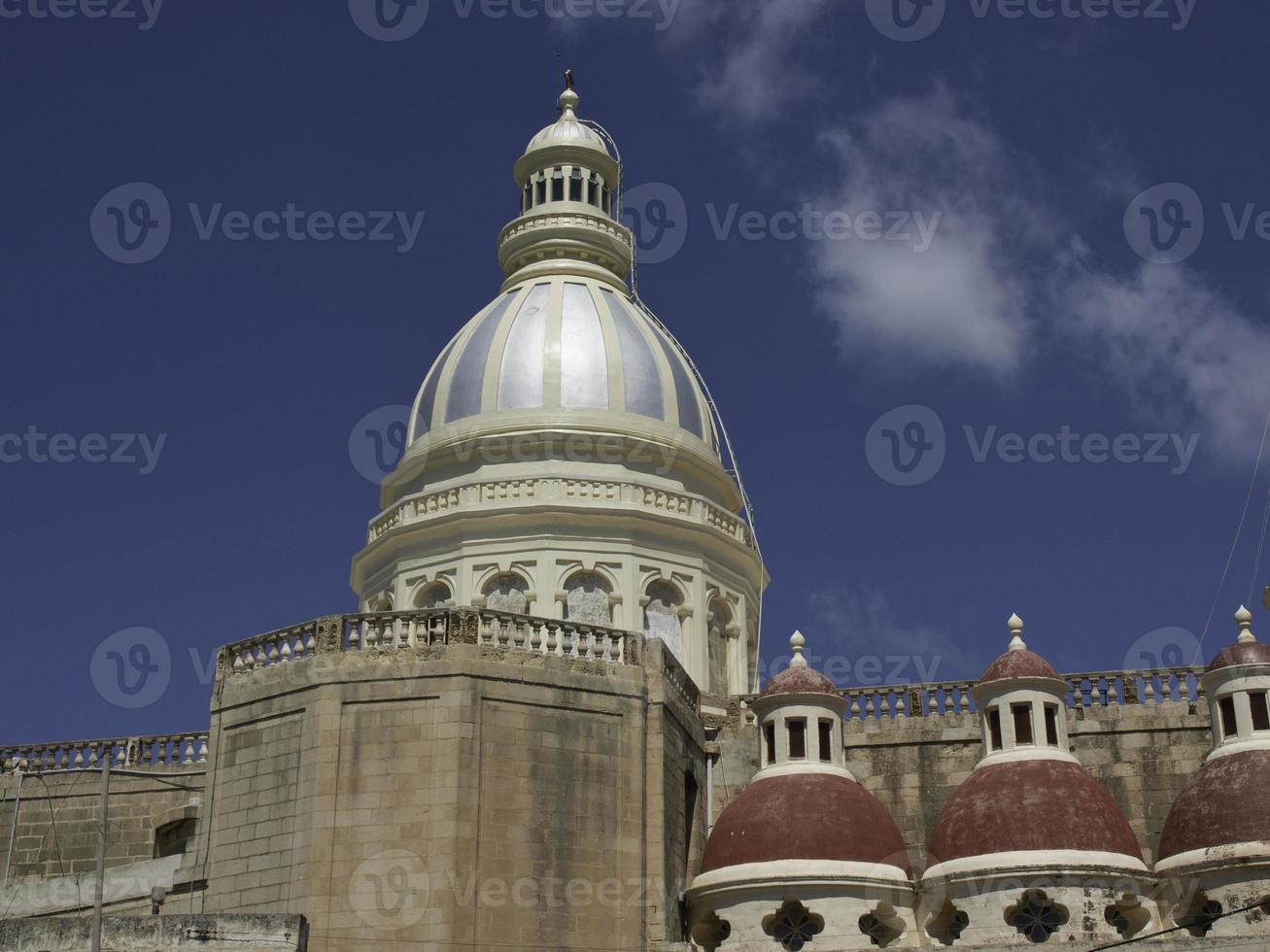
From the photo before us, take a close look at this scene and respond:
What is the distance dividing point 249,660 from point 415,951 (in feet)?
23.1

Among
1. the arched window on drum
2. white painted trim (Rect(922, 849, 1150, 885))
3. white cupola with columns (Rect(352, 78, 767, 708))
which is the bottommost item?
white painted trim (Rect(922, 849, 1150, 885))

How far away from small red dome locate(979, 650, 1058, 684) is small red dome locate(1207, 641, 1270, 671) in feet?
10.0

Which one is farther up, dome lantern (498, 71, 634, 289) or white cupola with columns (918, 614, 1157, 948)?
dome lantern (498, 71, 634, 289)

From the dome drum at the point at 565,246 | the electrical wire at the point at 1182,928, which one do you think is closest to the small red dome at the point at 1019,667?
the electrical wire at the point at 1182,928

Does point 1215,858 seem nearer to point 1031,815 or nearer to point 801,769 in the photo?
point 1031,815

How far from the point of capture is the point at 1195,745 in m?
39.0

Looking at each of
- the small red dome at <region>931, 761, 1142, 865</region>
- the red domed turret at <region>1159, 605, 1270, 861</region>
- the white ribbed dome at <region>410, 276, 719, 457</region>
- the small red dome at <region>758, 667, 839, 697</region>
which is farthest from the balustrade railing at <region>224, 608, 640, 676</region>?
the white ribbed dome at <region>410, 276, 719, 457</region>

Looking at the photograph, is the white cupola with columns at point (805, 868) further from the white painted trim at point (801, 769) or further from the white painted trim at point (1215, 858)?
the white painted trim at point (1215, 858)

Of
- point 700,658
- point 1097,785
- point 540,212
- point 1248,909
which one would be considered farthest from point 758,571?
point 1248,909

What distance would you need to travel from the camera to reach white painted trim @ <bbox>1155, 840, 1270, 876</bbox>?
3347cm

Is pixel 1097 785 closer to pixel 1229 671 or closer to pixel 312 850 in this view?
pixel 1229 671

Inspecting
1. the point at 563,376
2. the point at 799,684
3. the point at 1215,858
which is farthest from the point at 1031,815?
the point at 563,376

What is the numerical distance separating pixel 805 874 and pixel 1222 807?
7490mm

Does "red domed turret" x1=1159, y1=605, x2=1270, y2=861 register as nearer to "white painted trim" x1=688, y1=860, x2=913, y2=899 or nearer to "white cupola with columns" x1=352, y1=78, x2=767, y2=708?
"white painted trim" x1=688, y1=860, x2=913, y2=899
